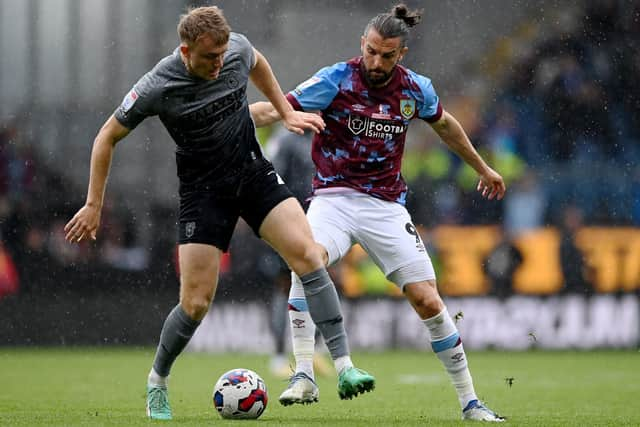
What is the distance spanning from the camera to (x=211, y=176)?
6.09 meters

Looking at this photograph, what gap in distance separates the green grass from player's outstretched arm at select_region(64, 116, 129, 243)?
0.89 metres

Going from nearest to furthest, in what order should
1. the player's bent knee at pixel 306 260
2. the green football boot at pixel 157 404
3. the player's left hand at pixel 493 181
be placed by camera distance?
the player's bent knee at pixel 306 260
the green football boot at pixel 157 404
the player's left hand at pixel 493 181

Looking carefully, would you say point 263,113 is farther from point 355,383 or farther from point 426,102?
point 355,383

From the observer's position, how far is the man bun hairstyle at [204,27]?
5660mm

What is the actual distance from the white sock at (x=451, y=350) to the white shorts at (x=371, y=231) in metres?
0.23

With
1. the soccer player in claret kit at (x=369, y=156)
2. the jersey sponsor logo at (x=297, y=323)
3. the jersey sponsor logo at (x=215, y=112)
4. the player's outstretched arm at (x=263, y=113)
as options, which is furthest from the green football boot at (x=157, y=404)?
the player's outstretched arm at (x=263, y=113)

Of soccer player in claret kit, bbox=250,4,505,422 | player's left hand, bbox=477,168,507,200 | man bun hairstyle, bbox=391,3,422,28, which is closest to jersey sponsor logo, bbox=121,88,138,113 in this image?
soccer player in claret kit, bbox=250,4,505,422

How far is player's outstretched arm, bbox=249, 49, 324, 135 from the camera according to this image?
6.03 m

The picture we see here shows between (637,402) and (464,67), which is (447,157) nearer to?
(464,67)

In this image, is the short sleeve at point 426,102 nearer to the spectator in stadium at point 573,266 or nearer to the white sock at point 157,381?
the white sock at point 157,381

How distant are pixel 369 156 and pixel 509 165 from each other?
23.4 feet

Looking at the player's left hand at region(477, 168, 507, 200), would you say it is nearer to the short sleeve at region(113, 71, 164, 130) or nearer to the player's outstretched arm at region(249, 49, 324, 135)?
the player's outstretched arm at region(249, 49, 324, 135)

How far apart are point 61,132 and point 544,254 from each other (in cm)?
523

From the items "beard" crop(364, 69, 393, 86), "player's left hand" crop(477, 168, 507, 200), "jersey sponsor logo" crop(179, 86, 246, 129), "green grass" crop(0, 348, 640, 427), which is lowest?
"green grass" crop(0, 348, 640, 427)
